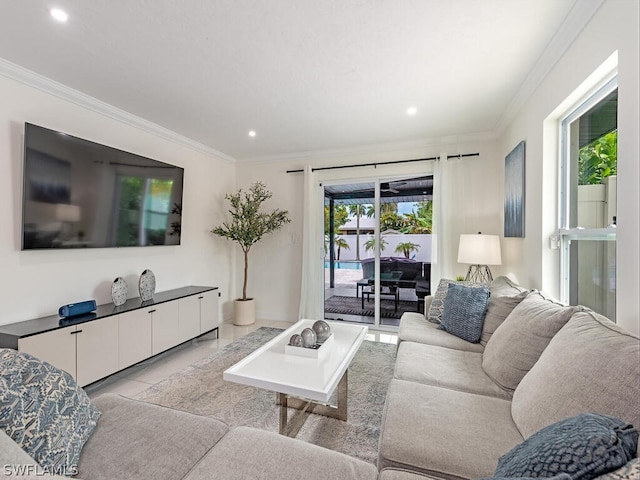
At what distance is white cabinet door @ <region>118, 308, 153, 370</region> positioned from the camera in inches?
100

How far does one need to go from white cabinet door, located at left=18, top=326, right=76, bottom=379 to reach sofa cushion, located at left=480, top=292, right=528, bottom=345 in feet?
9.92

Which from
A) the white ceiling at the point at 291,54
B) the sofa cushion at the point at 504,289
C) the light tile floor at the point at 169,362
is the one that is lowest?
the light tile floor at the point at 169,362

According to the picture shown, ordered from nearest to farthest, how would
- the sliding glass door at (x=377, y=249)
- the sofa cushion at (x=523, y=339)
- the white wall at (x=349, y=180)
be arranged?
the sofa cushion at (x=523, y=339) → the white wall at (x=349, y=180) → the sliding glass door at (x=377, y=249)

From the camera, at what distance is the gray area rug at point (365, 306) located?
168 inches

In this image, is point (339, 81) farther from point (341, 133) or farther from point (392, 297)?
point (392, 297)

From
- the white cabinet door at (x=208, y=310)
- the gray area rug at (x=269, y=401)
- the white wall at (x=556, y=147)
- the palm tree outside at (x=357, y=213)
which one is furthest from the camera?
the palm tree outside at (x=357, y=213)

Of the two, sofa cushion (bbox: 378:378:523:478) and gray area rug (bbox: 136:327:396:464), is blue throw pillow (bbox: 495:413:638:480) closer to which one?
sofa cushion (bbox: 378:378:523:478)

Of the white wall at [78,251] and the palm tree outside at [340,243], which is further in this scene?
the palm tree outside at [340,243]

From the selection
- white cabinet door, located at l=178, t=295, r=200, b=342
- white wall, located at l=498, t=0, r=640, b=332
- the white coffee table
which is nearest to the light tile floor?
white cabinet door, located at l=178, t=295, r=200, b=342

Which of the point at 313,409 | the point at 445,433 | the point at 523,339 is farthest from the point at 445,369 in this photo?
the point at 313,409

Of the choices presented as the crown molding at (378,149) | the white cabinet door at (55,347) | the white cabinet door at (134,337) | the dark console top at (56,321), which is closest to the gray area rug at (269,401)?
the white cabinet door at (134,337)

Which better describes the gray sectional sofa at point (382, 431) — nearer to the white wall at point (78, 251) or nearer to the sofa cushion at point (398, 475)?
the sofa cushion at point (398, 475)

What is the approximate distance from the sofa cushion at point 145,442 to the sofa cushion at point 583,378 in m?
Result: 1.26

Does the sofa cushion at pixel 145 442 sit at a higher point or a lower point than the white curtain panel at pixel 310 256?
lower
